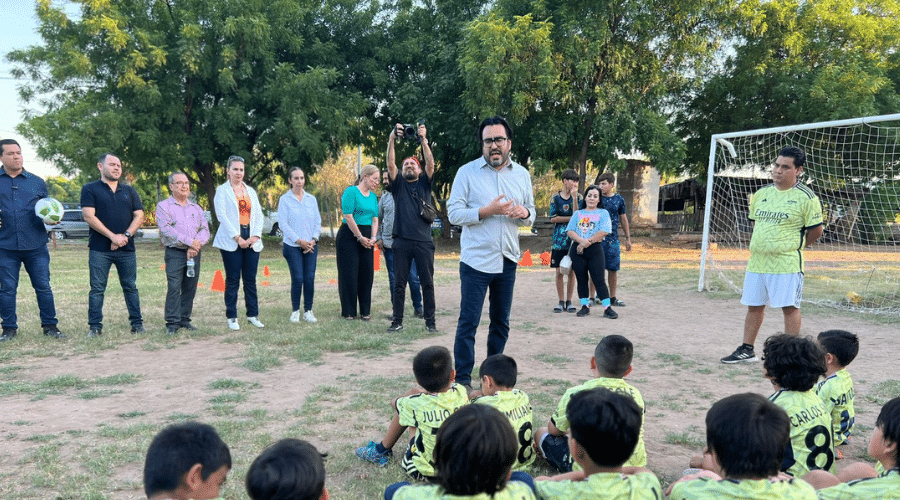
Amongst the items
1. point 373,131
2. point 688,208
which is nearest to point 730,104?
point 688,208

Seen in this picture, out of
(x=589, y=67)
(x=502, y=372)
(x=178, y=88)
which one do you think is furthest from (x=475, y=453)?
(x=178, y=88)

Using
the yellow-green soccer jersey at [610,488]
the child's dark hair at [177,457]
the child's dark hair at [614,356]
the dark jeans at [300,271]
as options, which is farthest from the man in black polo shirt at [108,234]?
the yellow-green soccer jersey at [610,488]

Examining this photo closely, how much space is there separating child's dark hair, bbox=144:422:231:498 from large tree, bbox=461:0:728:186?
53.6ft

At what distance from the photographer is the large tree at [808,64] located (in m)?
19.2

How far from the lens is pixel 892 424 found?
2064mm

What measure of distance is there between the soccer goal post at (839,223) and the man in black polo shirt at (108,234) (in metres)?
8.07

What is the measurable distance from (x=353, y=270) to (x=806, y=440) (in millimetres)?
5429

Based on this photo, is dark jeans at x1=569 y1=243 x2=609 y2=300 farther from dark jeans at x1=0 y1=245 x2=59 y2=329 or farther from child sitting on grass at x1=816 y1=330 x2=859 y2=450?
dark jeans at x1=0 y1=245 x2=59 y2=329

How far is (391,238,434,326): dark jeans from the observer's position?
635 cm

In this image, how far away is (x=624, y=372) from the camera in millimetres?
2998

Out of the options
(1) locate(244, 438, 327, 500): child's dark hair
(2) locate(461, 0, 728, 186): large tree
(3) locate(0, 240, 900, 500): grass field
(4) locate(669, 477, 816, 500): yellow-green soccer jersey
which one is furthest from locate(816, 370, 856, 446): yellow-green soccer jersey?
(2) locate(461, 0, 728, 186): large tree

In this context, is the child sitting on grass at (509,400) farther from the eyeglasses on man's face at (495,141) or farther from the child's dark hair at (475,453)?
the eyeglasses on man's face at (495,141)

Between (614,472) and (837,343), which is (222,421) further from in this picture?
(837,343)

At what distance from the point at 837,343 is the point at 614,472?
2071mm
